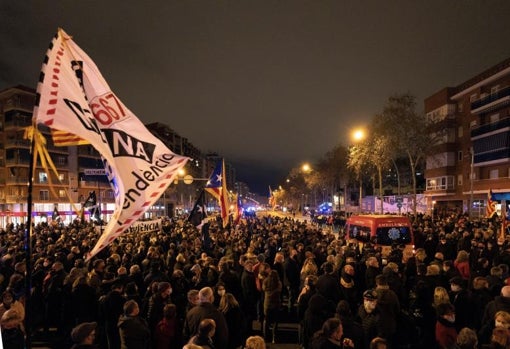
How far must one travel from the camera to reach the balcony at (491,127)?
3978cm

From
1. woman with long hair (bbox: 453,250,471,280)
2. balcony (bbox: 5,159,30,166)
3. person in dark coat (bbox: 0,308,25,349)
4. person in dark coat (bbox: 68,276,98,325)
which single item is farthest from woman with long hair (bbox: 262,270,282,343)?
balcony (bbox: 5,159,30,166)

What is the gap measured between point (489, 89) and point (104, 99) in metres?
47.2

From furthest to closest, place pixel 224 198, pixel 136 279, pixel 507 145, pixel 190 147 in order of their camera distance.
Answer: pixel 190 147, pixel 507 145, pixel 224 198, pixel 136 279

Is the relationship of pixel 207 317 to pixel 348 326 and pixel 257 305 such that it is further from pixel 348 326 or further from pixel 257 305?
pixel 257 305

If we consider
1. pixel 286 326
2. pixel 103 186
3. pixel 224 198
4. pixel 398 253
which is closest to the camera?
pixel 286 326

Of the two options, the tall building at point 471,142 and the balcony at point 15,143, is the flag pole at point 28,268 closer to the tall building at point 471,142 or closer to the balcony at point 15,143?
the tall building at point 471,142

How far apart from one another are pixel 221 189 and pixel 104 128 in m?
12.3

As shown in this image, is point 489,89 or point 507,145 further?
point 489,89

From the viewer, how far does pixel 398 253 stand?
33.3ft

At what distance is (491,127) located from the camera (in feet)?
137

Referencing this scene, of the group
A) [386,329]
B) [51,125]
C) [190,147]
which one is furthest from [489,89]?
[190,147]

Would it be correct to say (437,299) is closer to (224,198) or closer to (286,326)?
(286,326)

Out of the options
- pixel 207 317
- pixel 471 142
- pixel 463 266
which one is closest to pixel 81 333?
pixel 207 317

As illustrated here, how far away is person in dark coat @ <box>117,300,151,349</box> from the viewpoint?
5227 millimetres
